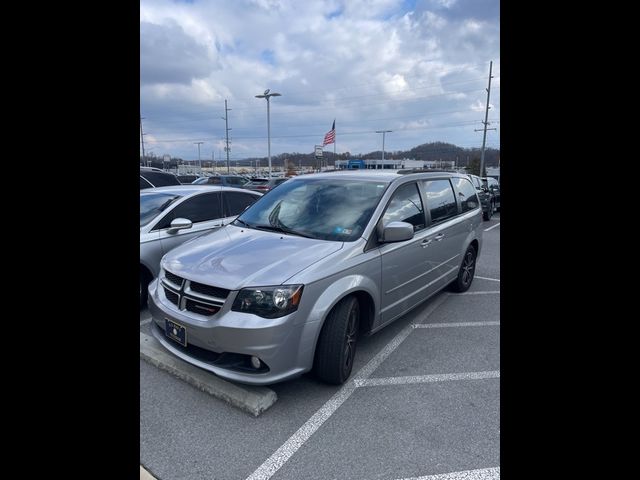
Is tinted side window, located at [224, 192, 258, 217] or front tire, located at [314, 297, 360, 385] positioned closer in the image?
front tire, located at [314, 297, 360, 385]

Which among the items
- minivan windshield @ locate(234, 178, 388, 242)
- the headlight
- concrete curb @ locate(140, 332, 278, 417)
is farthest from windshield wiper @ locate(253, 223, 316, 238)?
concrete curb @ locate(140, 332, 278, 417)

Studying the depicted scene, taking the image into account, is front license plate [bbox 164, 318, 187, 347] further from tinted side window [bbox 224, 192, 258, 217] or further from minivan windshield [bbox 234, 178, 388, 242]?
tinted side window [bbox 224, 192, 258, 217]

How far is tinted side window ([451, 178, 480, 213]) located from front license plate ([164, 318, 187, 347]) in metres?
4.06

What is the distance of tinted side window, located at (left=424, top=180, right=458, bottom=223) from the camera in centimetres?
455

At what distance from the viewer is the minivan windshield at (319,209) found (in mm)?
3582

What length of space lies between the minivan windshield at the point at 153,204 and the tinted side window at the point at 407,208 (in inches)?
121

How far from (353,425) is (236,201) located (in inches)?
171

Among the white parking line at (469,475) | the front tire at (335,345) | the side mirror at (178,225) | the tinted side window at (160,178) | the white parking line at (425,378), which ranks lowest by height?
the white parking line at (469,475)

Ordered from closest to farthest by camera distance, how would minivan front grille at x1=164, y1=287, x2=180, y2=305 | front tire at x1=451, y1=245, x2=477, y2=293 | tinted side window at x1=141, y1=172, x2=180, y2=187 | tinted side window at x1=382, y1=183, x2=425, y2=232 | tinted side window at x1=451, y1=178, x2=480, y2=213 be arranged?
minivan front grille at x1=164, y1=287, x2=180, y2=305 < tinted side window at x1=382, y1=183, x2=425, y2=232 < tinted side window at x1=451, y1=178, x2=480, y2=213 < front tire at x1=451, y1=245, x2=477, y2=293 < tinted side window at x1=141, y1=172, x2=180, y2=187

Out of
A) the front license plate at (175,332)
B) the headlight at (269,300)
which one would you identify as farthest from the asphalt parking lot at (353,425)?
the headlight at (269,300)

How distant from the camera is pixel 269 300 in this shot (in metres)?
2.73

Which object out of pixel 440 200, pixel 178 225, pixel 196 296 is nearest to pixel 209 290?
pixel 196 296

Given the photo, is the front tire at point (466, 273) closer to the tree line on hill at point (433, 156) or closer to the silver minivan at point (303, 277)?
the silver minivan at point (303, 277)
